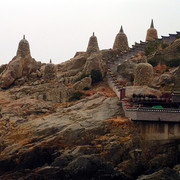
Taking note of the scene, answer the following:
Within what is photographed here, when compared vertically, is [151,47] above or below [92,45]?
above

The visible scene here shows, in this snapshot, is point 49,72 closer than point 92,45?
Yes

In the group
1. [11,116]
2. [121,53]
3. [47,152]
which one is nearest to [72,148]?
[47,152]

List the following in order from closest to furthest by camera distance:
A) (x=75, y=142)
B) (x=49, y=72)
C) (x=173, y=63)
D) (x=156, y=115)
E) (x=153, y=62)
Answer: (x=156, y=115) < (x=75, y=142) < (x=49, y=72) < (x=173, y=63) < (x=153, y=62)

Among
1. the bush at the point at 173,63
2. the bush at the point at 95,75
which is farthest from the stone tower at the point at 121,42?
the bush at the point at 95,75

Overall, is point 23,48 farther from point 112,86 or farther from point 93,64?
point 112,86

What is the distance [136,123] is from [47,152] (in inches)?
433

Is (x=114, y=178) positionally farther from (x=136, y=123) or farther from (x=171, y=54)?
(x=171, y=54)

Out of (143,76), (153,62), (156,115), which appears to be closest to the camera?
(156,115)

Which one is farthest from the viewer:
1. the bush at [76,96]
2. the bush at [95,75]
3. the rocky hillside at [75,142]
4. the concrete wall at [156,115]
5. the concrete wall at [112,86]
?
the bush at [95,75]

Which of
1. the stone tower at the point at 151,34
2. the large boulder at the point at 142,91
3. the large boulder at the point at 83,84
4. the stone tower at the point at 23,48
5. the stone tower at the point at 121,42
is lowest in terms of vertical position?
the large boulder at the point at 142,91

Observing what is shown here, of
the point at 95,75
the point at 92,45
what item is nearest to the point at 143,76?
the point at 95,75

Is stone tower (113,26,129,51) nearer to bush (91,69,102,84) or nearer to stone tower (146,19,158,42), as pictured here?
stone tower (146,19,158,42)

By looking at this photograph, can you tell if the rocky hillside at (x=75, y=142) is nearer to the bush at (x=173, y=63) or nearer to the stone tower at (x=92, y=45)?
the bush at (x=173, y=63)

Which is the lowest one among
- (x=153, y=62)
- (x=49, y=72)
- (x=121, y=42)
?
(x=49, y=72)
